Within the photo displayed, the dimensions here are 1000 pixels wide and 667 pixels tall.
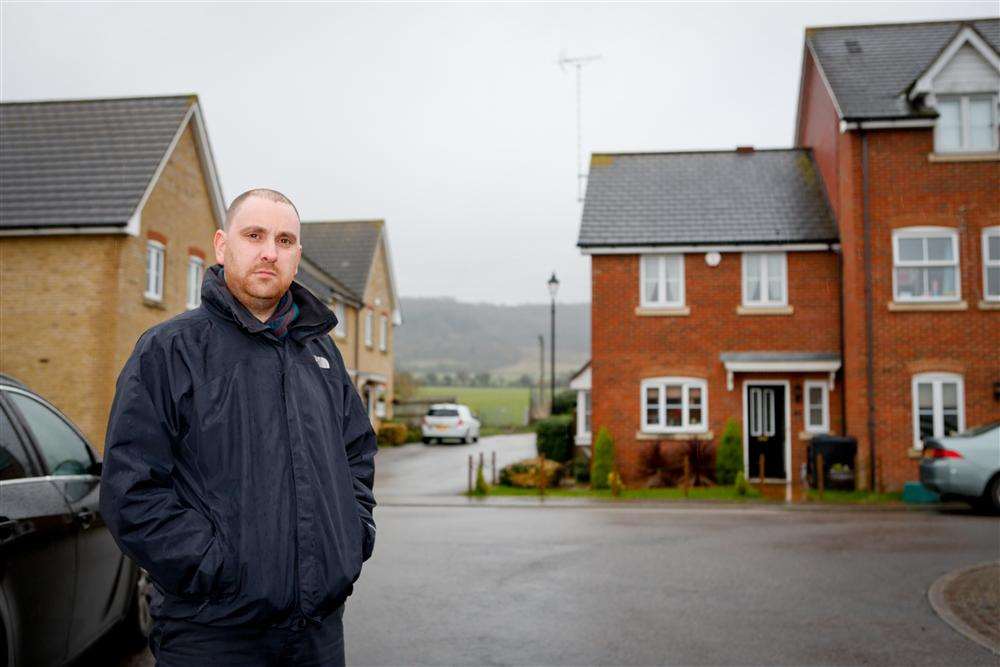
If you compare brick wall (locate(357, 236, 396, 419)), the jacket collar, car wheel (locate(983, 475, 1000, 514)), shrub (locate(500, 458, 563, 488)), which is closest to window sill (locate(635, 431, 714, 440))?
shrub (locate(500, 458, 563, 488))

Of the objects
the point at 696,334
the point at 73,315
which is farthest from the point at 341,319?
the point at 696,334

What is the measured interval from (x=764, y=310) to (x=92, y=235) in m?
15.5

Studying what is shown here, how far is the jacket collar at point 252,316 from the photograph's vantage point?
2.85 metres

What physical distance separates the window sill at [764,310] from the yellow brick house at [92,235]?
1374cm

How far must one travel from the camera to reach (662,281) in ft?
73.0

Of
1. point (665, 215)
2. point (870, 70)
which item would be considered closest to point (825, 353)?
point (665, 215)

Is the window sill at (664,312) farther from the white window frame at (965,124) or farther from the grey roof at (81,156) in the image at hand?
the grey roof at (81,156)

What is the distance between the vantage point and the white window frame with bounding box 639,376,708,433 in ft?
70.9

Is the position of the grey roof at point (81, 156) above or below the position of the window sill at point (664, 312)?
above

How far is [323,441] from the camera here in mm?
2830

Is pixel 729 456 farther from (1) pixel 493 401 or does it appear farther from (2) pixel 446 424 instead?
(1) pixel 493 401

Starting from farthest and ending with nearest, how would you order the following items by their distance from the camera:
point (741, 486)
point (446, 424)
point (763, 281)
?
point (446, 424), point (763, 281), point (741, 486)

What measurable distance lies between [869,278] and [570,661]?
1609 cm

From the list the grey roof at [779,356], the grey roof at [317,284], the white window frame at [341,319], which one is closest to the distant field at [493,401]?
the white window frame at [341,319]
